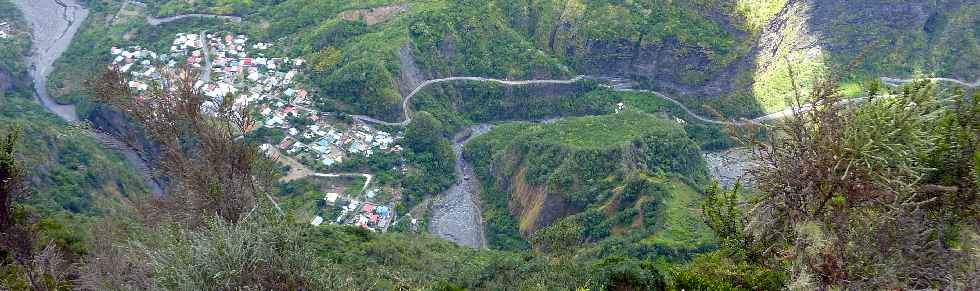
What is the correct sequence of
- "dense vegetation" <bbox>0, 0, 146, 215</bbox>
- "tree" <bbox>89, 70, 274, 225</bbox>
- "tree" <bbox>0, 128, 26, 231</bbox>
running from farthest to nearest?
"dense vegetation" <bbox>0, 0, 146, 215</bbox> → "tree" <bbox>89, 70, 274, 225</bbox> → "tree" <bbox>0, 128, 26, 231</bbox>

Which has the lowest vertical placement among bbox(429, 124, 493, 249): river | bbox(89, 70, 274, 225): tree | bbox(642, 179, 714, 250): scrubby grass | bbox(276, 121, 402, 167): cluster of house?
bbox(429, 124, 493, 249): river

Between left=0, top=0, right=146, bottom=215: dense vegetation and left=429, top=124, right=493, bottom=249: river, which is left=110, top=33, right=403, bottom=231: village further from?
left=0, top=0, right=146, bottom=215: dense vegetation

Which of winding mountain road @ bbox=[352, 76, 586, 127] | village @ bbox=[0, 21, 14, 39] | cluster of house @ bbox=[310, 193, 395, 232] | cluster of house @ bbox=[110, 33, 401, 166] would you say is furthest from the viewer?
village @ bbox=[0, 21, 14, 39]

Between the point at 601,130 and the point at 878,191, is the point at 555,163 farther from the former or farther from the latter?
the point at 878,191

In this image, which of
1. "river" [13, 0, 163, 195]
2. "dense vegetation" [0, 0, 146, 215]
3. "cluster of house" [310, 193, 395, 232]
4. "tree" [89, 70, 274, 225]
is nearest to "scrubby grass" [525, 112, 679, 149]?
"cluster of house" [310, 193, 395, 232]

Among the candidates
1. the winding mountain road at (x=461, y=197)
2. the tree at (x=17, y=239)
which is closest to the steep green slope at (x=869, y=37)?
the winding mountain road at (x=461, y=197)

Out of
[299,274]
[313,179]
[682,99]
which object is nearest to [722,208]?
[299,274]

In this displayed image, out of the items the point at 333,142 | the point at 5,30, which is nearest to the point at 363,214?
the point at 333,142

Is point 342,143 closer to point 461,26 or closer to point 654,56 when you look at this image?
point 461,26
